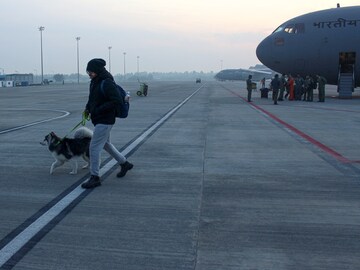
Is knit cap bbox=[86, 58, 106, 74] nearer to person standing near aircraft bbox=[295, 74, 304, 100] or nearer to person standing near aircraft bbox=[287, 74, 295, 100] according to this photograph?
person standing near aircraft bbox=[295, 74, 304, 100]

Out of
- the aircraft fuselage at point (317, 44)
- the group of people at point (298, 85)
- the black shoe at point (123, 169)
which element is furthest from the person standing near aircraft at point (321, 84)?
the black shoe at point (123, 169)

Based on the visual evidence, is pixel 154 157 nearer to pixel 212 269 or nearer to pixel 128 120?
pixel 212 269

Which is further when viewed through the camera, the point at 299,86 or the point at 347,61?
the point at 299,86

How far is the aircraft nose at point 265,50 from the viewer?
29.0 m

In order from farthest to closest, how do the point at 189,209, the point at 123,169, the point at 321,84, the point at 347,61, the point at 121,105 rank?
the point at 347,61 → the point at 321,84 → the point at 123,169 → the point at 121,105 → the point at 189,209

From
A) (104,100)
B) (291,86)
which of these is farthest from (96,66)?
(291,86)

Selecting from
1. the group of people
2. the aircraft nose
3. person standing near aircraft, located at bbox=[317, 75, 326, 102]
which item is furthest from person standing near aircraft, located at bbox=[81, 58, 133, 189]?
the aircraft nose

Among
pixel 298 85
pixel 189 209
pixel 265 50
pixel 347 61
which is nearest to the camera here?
pixel 189 209

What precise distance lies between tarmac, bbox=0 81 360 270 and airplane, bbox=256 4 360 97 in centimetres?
1756

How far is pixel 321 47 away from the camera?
26875mm

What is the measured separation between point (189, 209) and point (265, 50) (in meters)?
25.1

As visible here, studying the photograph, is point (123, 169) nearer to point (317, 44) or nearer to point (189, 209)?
point (189, 209)

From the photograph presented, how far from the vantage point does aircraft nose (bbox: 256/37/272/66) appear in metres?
29.0

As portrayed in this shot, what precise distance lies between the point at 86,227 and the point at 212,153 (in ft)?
16.7
